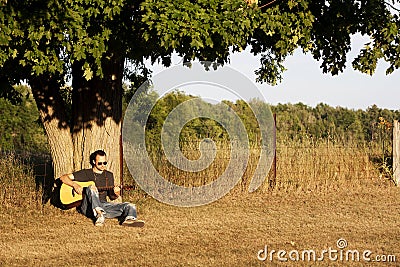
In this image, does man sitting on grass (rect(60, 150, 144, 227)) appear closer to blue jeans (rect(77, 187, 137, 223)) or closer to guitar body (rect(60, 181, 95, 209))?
blue jeans (rect(77, 187, 137, 223))

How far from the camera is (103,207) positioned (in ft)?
35.1

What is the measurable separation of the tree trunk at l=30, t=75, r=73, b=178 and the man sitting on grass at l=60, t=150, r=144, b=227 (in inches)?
58.1

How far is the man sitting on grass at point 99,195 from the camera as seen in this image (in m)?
10.5

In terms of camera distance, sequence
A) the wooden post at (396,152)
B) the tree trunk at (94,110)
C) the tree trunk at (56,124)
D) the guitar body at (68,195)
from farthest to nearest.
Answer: the wooden post at (396,152)
the tree trunk at (56,124)
the tree trunk at (94,110)
the guitar body at (68,195)

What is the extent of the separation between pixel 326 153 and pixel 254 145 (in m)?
1.76

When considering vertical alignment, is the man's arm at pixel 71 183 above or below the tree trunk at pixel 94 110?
below

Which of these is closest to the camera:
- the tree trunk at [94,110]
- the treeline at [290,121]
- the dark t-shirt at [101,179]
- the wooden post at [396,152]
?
the dark t-shirt at [101,179]

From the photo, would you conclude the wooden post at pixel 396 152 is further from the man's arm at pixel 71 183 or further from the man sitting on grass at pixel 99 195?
the man's arm at pixel 71 183

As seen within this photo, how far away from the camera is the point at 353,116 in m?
38.3

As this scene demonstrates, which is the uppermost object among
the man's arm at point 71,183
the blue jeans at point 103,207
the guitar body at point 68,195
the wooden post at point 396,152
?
the wooden post at point 396,152

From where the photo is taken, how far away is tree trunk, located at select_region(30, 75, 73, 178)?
39.7 feet

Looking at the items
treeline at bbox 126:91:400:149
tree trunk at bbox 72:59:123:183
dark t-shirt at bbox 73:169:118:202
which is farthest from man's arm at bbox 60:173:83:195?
treeline at bbox 126:91:400:149

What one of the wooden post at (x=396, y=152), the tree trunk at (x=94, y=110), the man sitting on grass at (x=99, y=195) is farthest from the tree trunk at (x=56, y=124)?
the wooden post at (x=396, y=152)

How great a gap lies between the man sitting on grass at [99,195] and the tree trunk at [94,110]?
4.24 ft
